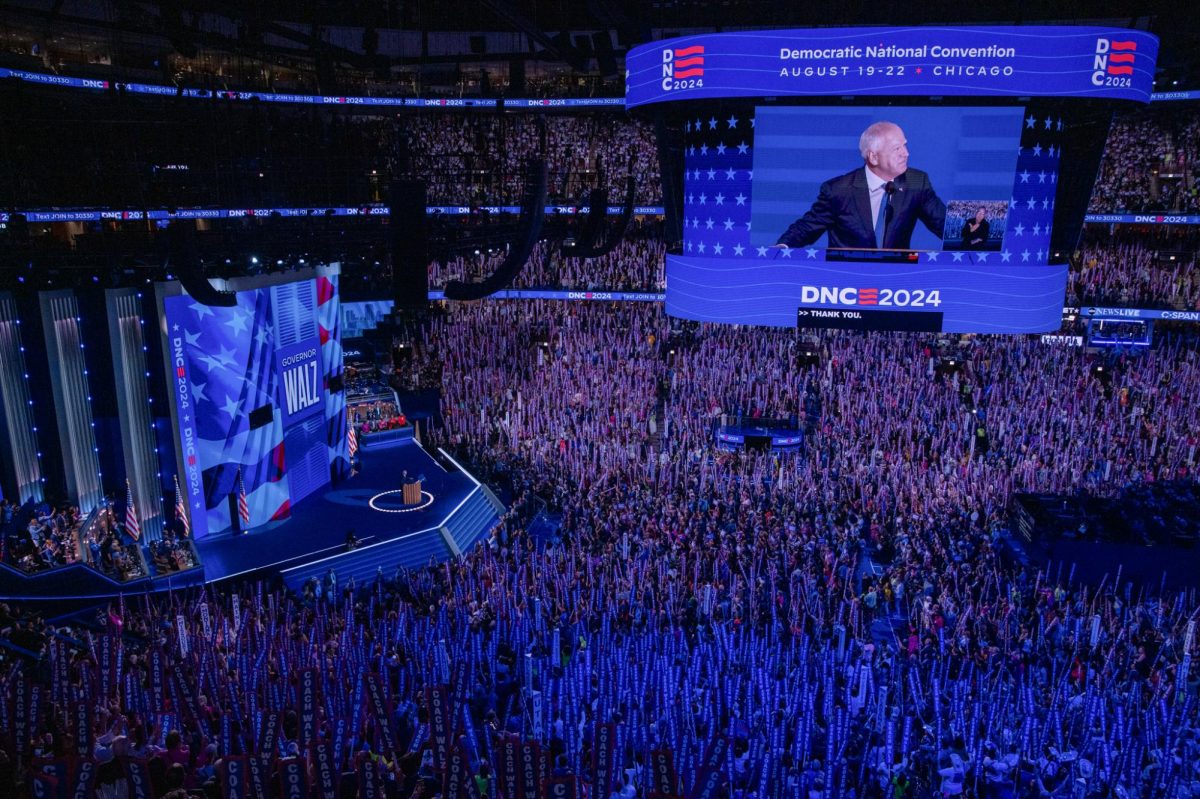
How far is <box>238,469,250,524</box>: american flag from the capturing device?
1725 cm

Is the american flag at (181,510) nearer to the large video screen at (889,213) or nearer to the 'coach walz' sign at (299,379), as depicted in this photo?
the 'coach walz' sign at (299,379)

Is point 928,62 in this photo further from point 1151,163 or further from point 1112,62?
point 1151,163

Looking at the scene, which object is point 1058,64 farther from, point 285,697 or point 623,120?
point 623,120

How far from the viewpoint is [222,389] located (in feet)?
54.6

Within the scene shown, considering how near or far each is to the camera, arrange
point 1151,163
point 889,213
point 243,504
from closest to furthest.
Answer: point 889,213 < point 243,504 < point 1151,163

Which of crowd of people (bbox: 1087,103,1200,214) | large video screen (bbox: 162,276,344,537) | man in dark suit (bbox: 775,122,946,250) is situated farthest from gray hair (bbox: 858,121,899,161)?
crowd of people (bbox: 1087,103,1200,214)

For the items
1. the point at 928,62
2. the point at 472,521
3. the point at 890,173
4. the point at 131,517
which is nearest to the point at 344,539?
the point at 472,521

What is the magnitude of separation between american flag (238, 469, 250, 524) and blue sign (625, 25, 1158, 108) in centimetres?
1212

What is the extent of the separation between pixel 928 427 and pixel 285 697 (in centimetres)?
1571

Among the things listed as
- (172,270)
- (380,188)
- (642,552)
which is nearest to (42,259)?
(172,270)

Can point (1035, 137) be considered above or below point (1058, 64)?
below

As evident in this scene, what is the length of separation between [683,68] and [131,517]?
44.7ft

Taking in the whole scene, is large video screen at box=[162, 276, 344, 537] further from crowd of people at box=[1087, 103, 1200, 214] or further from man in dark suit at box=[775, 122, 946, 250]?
crowd of people at box=[1087, 103, 1200, 214]

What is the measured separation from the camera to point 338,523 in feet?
58.8
